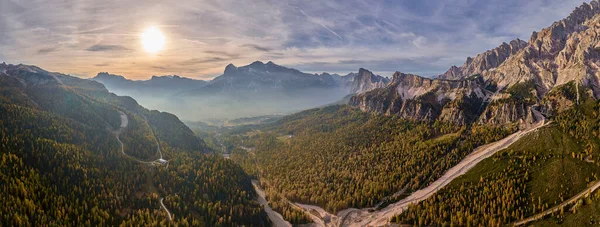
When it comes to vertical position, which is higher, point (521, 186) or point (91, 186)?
point (91, 186)

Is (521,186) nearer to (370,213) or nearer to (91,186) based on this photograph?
(370,213)

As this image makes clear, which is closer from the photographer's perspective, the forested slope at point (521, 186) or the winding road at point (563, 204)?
the winding road at point (563, 204)

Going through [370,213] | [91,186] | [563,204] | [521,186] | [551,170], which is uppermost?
[551,170]

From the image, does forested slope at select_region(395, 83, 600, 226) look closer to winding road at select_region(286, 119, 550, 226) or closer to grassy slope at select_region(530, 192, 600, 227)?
grassy slope at select_region(530, 192, 600, 227)

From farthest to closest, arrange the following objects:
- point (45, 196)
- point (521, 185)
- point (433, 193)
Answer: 1. point (433, 193)
2. point (521, 185)
3. point (45, 196)

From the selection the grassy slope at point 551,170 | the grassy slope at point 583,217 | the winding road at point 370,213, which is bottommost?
the winding road at point 370,213

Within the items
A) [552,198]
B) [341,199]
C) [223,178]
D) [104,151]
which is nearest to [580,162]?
[552,198]

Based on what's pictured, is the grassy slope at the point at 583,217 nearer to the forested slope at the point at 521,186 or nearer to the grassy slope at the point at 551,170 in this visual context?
the forested slope at the point at 521,186

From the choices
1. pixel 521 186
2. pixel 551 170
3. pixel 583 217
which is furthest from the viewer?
pixel 551 170

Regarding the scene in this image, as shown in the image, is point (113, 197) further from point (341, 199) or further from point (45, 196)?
point (341, 199)

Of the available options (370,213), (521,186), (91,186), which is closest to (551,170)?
(521,186)

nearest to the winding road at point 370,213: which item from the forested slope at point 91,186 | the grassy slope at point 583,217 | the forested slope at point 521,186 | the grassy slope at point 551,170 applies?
the forested slope at point 521,186
